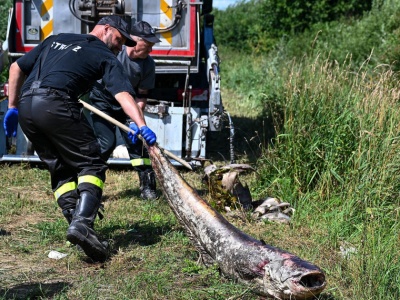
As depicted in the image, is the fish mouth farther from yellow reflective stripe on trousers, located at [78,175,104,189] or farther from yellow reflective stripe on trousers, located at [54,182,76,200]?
yellow reflective stripe on trousers, located at [54,182,76,200]

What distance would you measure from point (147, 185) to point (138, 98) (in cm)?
94

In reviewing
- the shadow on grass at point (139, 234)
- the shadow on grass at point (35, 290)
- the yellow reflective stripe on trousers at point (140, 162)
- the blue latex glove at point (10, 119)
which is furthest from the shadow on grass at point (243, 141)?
the shadow on grass at point (35, 290)

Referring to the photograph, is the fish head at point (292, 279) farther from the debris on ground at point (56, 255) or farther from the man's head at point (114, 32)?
the man's head at point (114, 32)

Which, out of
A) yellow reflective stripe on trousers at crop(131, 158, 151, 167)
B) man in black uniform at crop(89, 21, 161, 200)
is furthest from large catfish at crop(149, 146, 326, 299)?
yellow reflective stripe on trousers at crop(131, 158, 151, 167)

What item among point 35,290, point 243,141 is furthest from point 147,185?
point 243,141

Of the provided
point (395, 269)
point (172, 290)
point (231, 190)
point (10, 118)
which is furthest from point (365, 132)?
point (10, 118)

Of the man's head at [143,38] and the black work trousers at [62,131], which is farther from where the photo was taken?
the man's head at [143,38]

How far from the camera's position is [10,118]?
560 cm

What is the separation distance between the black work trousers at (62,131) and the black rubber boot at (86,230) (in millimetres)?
84

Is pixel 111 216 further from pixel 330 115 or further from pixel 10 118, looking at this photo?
pixel 330 115

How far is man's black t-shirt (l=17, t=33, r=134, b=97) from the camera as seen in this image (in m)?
5.11

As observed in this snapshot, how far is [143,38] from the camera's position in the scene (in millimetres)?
7012

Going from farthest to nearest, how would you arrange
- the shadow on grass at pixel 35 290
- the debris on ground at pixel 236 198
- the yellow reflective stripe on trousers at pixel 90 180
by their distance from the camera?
the debris on ground at pixel 236 198
the yellow reflective stripe on trousers at pixel 90 180
the shadow on grass at pixel 35 290

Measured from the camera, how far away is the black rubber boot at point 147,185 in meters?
7.17
